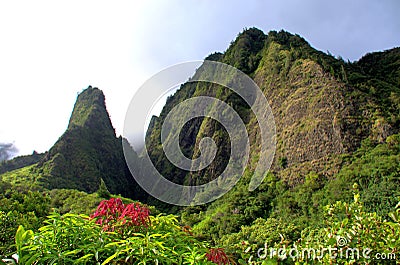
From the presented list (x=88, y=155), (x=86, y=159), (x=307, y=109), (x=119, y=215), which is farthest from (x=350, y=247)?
(x=88, y=155)

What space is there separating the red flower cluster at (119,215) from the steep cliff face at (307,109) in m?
23.4

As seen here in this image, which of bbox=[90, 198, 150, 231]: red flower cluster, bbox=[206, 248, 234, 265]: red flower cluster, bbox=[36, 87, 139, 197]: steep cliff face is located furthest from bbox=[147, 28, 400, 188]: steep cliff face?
bbox=[90, 198, 150, 231]: red flower cluster

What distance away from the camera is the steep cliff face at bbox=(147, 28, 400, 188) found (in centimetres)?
2367

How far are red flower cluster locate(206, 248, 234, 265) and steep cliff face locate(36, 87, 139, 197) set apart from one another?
41166 millimetres

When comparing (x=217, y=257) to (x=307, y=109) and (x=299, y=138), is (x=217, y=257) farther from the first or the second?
(x=307, y=109)

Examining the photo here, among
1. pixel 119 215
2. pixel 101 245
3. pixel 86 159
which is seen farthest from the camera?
pixel 86 159

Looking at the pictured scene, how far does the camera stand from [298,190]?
79.8ft

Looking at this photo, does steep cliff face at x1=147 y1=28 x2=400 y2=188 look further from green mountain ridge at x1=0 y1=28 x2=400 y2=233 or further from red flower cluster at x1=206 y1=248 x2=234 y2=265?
red flower cluster at x1=206 y1=248 x2=234 y2=265

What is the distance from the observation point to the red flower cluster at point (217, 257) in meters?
1.54

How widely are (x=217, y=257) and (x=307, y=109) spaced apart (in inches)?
1101

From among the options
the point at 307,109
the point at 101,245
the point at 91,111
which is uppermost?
the point at 91,111

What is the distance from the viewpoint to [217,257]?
1554mm

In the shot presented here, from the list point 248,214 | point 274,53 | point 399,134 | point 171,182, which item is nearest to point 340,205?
point 399,134

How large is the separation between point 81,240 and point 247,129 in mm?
35818
